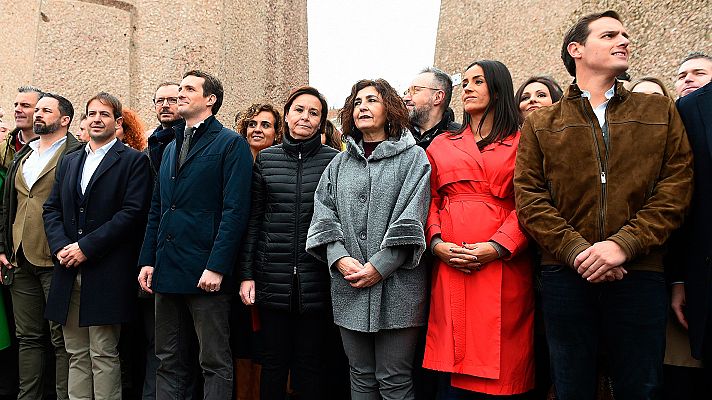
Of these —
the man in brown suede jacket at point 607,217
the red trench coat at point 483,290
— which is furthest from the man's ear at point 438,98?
the man in brown suede jacket at point 607,217

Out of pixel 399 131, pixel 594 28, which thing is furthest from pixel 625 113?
pixel 399 131

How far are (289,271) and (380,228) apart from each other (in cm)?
61

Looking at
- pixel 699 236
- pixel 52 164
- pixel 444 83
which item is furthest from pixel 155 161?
pixel 699 236

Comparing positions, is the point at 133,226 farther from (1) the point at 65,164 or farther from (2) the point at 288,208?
(2) the point at 288,208

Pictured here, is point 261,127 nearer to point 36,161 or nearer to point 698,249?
point 36,161

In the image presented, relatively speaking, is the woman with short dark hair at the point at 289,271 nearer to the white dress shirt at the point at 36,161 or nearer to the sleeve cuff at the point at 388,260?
the sleeve cuff at the point at 388,260

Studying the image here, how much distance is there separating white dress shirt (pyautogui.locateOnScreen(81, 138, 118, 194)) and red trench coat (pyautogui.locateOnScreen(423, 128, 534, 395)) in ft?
7.70

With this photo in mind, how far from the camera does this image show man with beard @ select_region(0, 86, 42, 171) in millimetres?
4336

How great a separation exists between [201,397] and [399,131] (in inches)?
87.7

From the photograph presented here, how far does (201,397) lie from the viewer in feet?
11.9

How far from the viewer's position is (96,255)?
11.2 feet

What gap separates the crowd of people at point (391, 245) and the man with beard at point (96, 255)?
0.5 inches

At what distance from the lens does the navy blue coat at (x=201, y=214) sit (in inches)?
121

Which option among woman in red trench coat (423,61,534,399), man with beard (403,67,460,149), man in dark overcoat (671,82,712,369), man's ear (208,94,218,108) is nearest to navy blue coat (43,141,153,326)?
man's ear (208,94,218,108)
